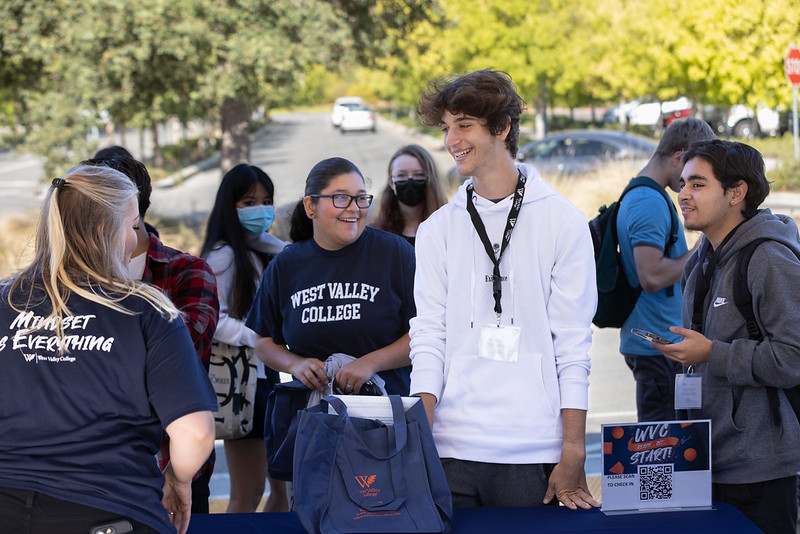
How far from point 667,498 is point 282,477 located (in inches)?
57.2

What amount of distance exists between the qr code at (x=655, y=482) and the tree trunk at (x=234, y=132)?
14.8 m

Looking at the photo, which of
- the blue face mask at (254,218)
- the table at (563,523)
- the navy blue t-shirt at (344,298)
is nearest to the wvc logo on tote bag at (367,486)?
the table at (563,523)

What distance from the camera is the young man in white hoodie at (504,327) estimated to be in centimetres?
254

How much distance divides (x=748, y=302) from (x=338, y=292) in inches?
59.7

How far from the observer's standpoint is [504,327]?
2.58m

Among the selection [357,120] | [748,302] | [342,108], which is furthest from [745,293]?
[342,108]

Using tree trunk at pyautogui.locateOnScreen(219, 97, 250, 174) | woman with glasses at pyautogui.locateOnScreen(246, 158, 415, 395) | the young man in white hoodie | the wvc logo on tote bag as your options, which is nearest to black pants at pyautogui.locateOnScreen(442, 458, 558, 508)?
the young man in white hoodie

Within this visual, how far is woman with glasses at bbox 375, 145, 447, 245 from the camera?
4668mm

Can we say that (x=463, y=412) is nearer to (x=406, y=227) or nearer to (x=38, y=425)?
(x=38, y=425)

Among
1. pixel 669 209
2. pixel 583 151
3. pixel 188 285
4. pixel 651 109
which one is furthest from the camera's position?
pixel 651 109

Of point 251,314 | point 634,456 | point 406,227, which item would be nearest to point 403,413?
point 634,456

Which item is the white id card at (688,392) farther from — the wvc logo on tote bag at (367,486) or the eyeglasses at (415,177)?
the eyeglasses at (415,177)

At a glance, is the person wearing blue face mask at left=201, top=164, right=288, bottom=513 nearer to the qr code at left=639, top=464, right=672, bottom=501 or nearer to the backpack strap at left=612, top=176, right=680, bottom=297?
the backpack strap at left=612, top=176, right=680, bottom=297

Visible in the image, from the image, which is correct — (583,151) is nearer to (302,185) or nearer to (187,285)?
A: (302,185)
